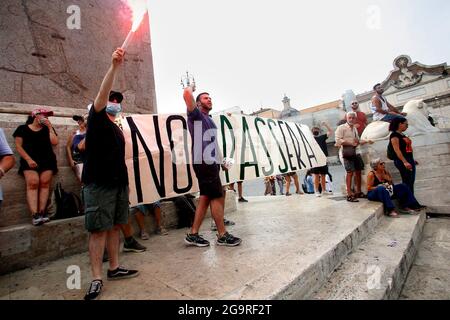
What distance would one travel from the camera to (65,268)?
2.45 metres

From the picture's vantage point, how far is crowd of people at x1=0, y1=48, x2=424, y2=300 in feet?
6.44

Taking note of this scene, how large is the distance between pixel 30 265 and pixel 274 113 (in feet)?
185

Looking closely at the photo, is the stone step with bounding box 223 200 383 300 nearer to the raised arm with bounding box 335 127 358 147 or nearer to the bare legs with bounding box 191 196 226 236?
the bare legs with bounding box 191 196 226 236

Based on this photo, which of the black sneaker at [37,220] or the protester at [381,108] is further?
the protester at [381,108]

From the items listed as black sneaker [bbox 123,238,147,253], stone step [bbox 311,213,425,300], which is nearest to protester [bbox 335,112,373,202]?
stone step [bbox 311,213,425,300]

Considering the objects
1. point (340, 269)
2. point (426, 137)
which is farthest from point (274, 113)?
point (340, 269)

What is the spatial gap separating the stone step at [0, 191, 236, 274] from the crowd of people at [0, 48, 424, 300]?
0.44 ft

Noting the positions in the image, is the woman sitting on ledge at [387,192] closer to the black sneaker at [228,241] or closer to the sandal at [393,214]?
the sandal at [393,214]

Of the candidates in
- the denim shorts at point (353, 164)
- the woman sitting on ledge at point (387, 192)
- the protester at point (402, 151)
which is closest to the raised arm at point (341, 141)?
the denim shorts at point (353, 164)

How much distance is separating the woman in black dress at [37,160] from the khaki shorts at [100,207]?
1.25 metres

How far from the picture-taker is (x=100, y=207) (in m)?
1.96

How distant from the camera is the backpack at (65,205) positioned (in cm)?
298

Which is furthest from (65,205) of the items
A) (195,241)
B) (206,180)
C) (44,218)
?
(206,180)
